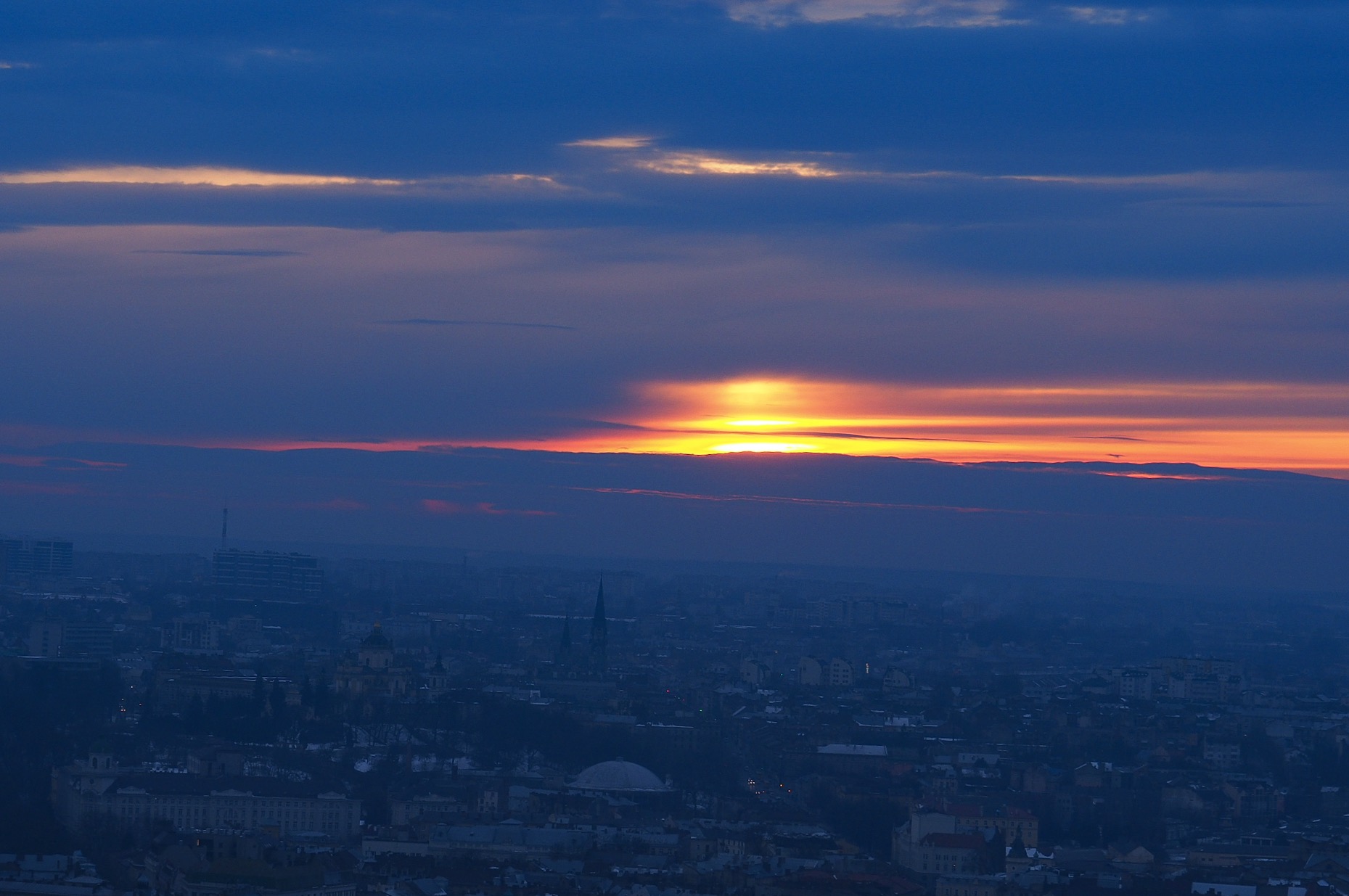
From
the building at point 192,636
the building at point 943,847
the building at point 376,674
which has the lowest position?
the building at point 943,847

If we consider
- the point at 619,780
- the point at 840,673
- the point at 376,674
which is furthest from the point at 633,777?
the point at 840,673

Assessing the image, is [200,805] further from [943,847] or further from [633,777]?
[943,847]

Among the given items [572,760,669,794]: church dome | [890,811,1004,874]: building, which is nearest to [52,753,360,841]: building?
[572,760,669,794]: church dome

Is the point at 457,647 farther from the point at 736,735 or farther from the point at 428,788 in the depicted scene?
the point at 428,788

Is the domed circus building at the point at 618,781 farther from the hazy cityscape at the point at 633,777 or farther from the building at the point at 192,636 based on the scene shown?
the building at the point at 192,636

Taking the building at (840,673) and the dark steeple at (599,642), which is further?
the building at (840,673)

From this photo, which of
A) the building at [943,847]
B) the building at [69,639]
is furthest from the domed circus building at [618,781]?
the building at [69,639]

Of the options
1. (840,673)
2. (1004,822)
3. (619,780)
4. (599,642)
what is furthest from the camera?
(840,673)
